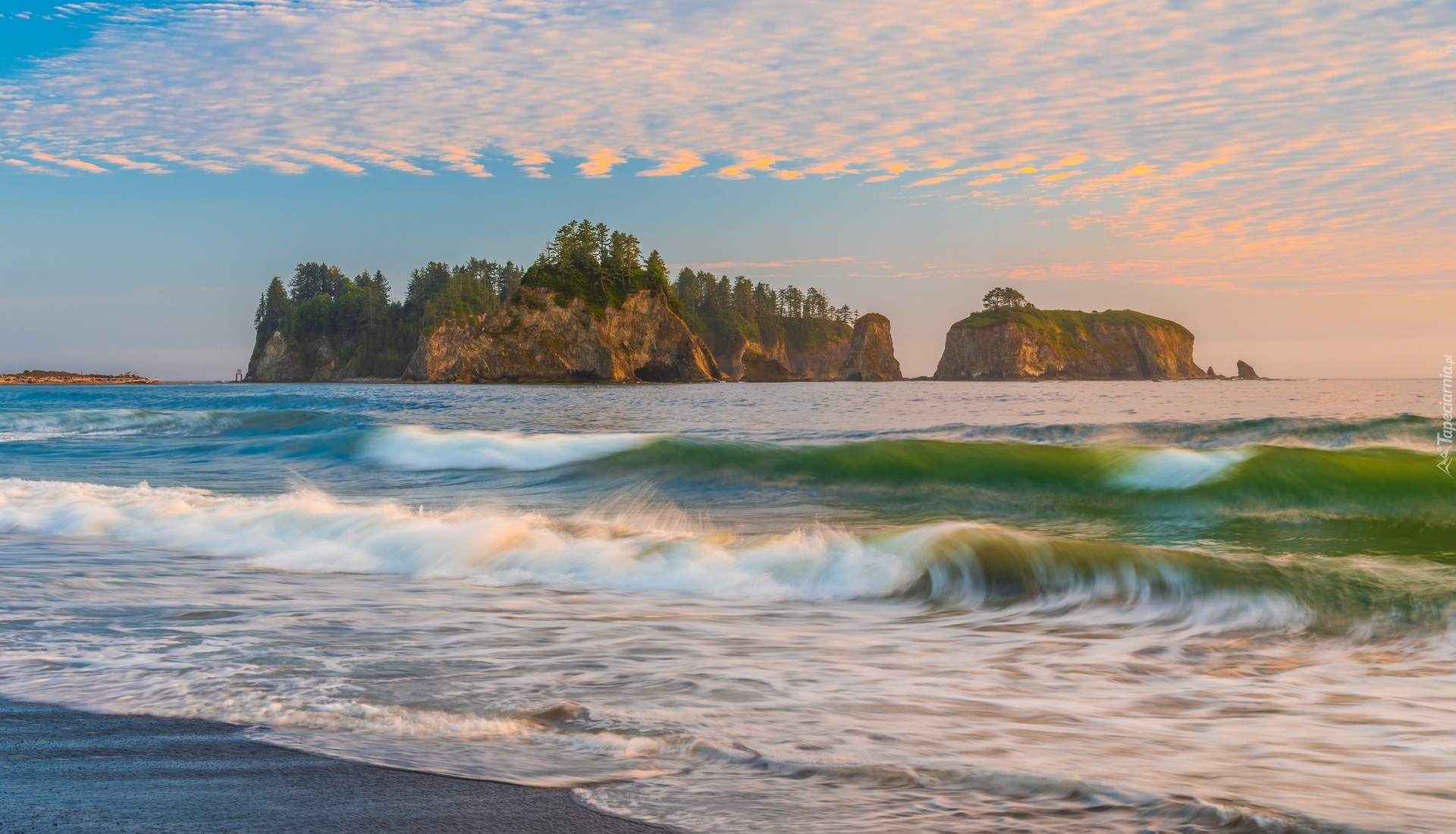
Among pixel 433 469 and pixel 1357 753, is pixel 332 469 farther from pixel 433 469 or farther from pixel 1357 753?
pixel 1357 753

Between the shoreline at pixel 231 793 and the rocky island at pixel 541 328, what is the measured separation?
386ft

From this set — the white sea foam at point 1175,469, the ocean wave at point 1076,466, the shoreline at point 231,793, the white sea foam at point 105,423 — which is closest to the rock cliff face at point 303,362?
the white sea foam at point 105,423

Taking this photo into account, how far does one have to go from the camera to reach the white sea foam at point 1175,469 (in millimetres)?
13477

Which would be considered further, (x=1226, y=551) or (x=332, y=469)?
(x=332, y=469)

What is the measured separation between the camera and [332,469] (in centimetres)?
1823

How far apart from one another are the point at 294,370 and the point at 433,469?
178 meters

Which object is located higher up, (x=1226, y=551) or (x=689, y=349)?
(x=689, y=349)

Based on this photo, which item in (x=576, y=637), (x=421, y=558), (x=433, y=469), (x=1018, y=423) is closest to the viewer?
(x=576, y=637)

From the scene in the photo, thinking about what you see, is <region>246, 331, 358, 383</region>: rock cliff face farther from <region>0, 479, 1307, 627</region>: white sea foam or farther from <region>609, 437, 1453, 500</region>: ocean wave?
<region>0, 479, 1307, 627</region>: white sea foam

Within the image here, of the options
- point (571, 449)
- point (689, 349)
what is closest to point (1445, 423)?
point (571, 449)

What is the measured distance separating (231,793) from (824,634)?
348 cm

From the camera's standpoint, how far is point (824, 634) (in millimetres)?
5703

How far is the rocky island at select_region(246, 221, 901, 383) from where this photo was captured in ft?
398

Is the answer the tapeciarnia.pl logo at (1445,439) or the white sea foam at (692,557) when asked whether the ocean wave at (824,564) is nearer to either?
the white sea foam at (692,557)
